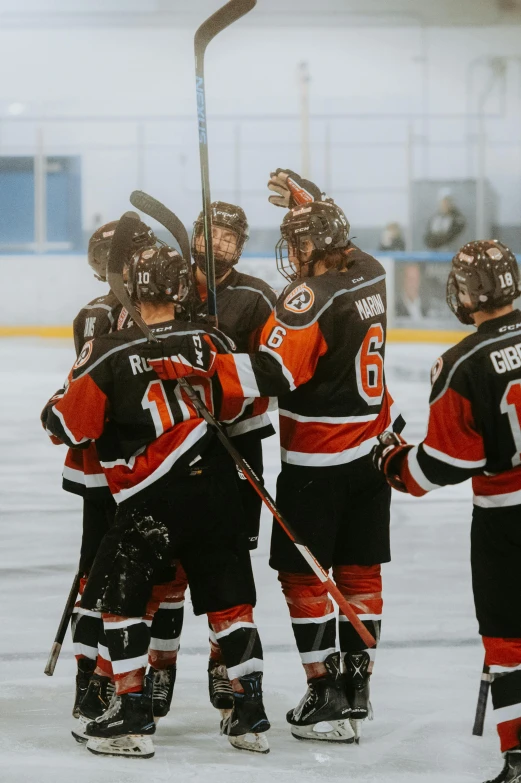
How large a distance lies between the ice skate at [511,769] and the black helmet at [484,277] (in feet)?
2.87

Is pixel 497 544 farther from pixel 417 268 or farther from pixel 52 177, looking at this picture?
pixel 52 177

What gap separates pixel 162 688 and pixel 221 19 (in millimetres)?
1590

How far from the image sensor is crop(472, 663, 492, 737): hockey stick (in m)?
2.45

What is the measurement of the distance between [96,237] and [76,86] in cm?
1335

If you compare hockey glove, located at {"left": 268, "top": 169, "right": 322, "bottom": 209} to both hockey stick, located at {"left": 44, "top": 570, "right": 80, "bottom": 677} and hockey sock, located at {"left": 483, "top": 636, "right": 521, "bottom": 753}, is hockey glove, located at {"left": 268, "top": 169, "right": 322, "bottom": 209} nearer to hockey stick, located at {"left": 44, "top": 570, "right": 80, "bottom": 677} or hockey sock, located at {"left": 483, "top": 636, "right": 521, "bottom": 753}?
hockey stick, located at {"left": 44, "top": 570, "right": 80, "bottom": 677}

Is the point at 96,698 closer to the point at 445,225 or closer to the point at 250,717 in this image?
the point at 250,717

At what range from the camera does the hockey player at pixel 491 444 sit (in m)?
2.33

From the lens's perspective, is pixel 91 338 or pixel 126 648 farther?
pixel 91 338

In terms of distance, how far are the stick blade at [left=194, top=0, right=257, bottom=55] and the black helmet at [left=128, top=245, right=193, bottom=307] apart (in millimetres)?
566

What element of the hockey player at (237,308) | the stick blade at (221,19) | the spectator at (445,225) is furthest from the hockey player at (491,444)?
the spectator at (445,225)

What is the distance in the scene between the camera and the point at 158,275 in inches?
102

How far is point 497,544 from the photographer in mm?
2402

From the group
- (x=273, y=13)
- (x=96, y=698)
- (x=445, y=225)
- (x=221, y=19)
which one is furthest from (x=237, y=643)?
(x=273, y=13)

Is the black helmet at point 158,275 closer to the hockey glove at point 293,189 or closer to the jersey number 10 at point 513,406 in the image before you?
the hockey glove at point 293,189
